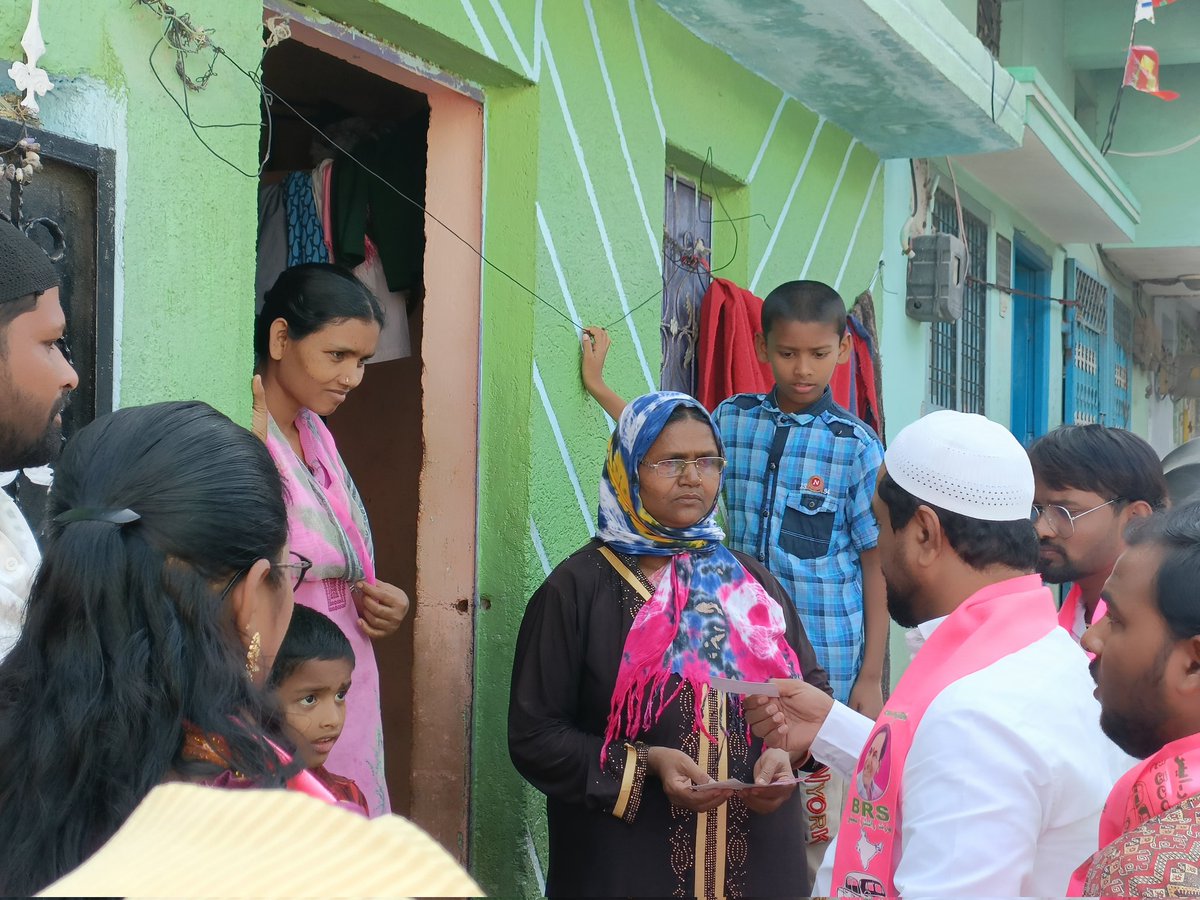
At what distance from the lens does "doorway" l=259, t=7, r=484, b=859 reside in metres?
3.84

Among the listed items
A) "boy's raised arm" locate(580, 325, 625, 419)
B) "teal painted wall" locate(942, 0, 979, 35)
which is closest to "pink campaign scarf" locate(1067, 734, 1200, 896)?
"boy's raised arm" locate(580, 325, 625, 419)

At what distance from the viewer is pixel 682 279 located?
502cm

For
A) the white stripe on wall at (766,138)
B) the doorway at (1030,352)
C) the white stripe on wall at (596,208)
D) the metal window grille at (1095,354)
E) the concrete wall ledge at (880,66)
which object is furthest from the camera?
the metal window grille at (1095,354)

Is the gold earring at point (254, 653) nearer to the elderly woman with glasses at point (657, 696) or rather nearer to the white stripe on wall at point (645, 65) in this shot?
the elderly woman with glasses at point (657, 696)

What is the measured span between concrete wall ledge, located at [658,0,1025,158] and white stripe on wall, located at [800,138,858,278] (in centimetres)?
10

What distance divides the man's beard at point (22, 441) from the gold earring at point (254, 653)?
2.13 feet

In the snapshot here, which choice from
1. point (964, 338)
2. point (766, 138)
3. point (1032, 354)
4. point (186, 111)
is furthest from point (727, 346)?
point (1032, 354)

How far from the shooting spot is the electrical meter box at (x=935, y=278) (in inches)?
262

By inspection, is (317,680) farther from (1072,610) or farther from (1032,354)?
(1032,354)

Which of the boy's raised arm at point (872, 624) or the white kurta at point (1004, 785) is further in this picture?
the boy's raised arm at point (872, 624)

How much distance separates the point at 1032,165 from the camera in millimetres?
8008

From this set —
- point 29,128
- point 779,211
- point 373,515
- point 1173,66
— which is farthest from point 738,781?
point 1173,66

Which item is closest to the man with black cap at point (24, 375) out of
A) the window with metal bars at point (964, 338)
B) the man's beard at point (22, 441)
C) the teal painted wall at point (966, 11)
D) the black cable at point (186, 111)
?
the man's beard at point (22, 441)

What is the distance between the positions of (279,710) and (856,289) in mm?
5147
